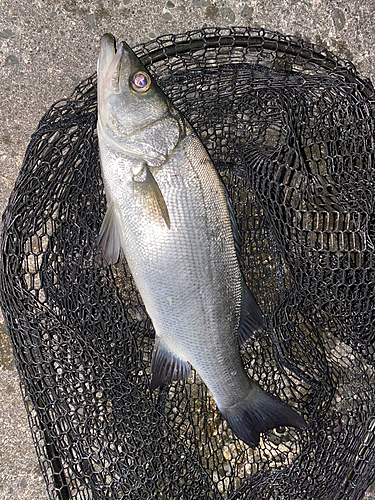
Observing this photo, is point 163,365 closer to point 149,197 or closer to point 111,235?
point 111,235

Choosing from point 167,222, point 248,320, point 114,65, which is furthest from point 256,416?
point 114,65

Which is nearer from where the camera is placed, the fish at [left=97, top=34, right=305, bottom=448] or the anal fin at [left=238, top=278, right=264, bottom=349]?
the fish at [left=97, top=34, right=305, bottom=448]

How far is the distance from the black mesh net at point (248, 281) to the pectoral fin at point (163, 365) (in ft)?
0.62

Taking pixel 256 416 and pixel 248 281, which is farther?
pixel 248 281

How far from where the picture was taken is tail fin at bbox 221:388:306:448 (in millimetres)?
1585

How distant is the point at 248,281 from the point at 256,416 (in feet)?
1.92

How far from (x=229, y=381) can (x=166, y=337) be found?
0.99 feet

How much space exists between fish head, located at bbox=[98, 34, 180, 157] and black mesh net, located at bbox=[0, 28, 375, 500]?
0.90 feet

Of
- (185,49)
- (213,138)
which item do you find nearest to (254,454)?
(213,138)

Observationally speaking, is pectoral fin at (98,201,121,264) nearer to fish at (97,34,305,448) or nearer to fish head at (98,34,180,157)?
fish at (97,34,305,448)

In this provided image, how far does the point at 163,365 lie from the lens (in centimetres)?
154

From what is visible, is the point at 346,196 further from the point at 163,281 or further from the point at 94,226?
the point at 94,226

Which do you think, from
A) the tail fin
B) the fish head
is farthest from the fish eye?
the tail fin

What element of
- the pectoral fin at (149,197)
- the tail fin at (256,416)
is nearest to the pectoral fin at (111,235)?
the pectoral fin at (149,197)
